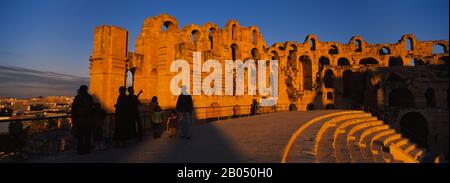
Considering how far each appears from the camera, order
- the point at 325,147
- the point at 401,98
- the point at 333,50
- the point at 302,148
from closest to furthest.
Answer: the point at 302,148 → the point at 325,147 → the point at 401,98 → the point at 333,50

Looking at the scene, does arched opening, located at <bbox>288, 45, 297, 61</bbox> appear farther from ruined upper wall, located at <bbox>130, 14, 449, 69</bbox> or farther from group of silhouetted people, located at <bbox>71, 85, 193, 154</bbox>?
group of silhouetted people, located at <bbox>71, 85, 193, 154</bbox>

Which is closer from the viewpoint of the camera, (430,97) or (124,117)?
Answer: (124,117)

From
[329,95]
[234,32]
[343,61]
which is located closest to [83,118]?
[234,32]

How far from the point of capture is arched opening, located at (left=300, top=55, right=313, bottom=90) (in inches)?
1513

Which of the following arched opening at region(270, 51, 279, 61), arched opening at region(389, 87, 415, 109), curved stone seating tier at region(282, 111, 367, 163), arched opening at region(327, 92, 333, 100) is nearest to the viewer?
curved stone seating tier at region(282, 111, 367, 163)

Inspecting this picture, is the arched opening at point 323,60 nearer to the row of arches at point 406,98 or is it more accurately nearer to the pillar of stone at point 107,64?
the row of arches at point 406,98

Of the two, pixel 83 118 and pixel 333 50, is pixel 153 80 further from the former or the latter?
pixel 333 50

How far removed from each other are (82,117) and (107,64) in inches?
349

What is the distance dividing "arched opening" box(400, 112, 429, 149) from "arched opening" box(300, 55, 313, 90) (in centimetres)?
1250

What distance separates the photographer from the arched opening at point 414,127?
95.9ft

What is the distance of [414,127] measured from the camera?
31.4 metres

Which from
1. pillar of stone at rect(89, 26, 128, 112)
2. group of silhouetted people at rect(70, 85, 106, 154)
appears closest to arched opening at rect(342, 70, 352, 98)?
pillar of stone at rect(89, 26, 128, 112)
